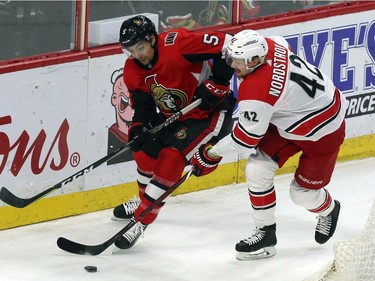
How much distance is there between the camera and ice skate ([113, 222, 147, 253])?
18.6ft

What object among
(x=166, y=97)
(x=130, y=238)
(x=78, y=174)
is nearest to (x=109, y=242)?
(x=130, y=238)

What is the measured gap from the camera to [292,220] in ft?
20.6

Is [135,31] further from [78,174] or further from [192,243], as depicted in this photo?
[192,243]

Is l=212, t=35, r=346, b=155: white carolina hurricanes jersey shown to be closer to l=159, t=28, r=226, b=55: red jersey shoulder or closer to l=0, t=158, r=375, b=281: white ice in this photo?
l=159, t=28, r=226, b=55: red jersey shoulder

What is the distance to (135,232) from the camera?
5.71 metres

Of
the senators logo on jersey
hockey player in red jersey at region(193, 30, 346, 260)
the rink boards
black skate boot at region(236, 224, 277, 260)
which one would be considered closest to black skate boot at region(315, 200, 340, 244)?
hockey player in red jersey at region(193, 30, 346, 260)

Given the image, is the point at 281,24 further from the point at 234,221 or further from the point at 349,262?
the point at 349,262

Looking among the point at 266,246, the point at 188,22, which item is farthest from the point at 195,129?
the point at 188,22

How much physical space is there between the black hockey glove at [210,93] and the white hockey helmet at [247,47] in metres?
0.36

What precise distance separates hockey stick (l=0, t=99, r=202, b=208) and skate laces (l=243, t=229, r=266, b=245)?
0.65 meters

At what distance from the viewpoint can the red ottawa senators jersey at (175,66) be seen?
5.65 meters

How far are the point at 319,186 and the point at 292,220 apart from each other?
75 centimetres

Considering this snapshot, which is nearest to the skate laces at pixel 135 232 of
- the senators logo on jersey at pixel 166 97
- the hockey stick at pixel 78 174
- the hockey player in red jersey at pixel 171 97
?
the hockey player in red jersey at pixel 171 97

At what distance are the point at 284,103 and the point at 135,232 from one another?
974 mm
